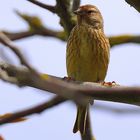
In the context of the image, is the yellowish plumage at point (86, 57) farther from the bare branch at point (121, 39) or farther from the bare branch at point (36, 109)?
the bare branch at point (36, 109)

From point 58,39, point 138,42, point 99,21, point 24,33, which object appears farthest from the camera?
point 99,21

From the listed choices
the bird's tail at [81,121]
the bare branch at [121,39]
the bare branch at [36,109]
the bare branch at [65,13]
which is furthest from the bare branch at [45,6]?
the bare branch at [36,109]

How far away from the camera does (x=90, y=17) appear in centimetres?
612

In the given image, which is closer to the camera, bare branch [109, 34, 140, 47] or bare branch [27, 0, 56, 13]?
bare branch [109, 34, 140, 47]

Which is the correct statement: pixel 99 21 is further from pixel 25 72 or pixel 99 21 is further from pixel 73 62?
pixel 25 72

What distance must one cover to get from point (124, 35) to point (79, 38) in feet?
8.97

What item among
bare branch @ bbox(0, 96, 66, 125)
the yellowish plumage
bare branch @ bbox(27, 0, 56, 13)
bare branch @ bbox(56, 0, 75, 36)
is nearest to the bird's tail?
the yellowish plumage

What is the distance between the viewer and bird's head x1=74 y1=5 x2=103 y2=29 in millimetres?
5920

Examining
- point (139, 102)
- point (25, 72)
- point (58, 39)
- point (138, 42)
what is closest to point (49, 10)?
point (58, 39)

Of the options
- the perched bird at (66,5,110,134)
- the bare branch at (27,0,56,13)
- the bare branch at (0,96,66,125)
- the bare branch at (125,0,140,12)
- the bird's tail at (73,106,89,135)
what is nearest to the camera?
the bare branch at (0,96,66,125)

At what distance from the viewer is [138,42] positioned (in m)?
2.00

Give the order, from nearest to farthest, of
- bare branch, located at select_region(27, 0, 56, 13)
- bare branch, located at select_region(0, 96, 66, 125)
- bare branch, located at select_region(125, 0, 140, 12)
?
bare branch, located at select_region(0, 96, 66, 125) < bare branch, located at select_region(125, 0, 140, 12) < bare branch, located at select_region(27, 0, 56, 13)

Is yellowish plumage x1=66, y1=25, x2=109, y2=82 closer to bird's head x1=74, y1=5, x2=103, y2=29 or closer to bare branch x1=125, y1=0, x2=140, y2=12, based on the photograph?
bird's head x1=74, y1=5, x2=103, y2=29

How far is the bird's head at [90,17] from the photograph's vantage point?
5920 mm
